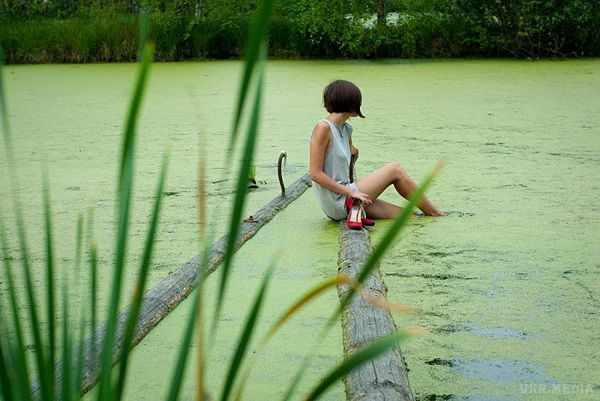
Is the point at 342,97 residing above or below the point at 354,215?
above

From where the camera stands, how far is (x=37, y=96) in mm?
7914

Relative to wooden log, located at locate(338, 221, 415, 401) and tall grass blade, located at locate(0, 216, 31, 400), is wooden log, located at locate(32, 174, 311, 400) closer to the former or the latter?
wooden log, located at locate(338, 221, 415, 401)

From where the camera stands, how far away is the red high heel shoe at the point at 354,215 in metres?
3.29

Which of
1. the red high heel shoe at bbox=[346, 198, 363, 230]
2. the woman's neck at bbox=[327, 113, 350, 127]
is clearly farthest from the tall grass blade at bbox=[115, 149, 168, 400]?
the woman's neck at bbox=[327, 113, 350, 127]

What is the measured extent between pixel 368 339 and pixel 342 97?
151cm

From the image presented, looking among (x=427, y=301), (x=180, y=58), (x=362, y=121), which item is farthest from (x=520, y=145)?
(x=180, y=58)

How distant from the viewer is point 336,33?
1132 cm

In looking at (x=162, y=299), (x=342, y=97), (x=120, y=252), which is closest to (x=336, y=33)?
(x=342, y=97)

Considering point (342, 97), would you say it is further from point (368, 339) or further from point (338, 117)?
point (368, 339)

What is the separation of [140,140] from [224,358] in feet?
12.7

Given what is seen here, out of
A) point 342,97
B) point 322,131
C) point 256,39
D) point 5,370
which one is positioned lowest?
point 322,131

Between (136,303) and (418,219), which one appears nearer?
(136,303)

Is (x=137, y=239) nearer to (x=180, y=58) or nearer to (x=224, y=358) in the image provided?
(x=224, y=358)

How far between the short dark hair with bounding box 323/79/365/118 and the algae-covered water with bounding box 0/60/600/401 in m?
0.40
